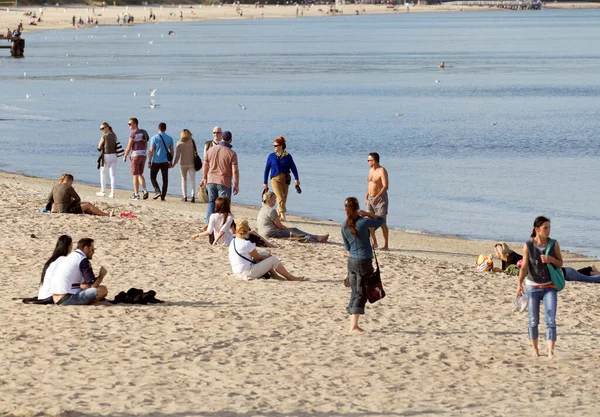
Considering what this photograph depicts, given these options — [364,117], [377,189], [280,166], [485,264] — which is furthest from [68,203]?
[364,117]

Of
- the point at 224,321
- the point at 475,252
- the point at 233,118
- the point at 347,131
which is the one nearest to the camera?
the point at 224,321

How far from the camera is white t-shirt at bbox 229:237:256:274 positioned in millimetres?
14828

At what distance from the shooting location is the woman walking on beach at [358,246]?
37.4ft

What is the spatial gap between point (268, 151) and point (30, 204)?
18.6m

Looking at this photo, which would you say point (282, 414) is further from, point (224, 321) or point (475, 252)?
point (475, 252)

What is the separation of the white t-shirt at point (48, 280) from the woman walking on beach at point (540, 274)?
Result: 529 centimetres

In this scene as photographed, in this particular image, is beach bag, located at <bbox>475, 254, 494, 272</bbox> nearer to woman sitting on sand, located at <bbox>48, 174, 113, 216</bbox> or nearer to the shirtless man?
the shirtless man

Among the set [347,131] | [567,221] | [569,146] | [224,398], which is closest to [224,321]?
[224,398]

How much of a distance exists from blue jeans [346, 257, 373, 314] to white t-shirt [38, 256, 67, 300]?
3.39m

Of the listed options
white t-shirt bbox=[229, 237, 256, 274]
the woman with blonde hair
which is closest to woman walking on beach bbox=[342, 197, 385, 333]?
white t-shirt bbox=[229, 237, 256, 274]

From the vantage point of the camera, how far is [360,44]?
132000mm

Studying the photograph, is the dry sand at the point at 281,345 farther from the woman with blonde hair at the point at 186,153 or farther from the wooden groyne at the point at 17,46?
the wooden groyne at the point at 17,46

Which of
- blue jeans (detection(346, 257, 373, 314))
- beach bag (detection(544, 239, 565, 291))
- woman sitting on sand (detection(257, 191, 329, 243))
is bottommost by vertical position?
woman sitting on sand (detection(257, 191, 329, 243))

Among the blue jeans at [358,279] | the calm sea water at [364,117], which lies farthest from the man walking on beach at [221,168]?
the calm sea water at [364,117]
